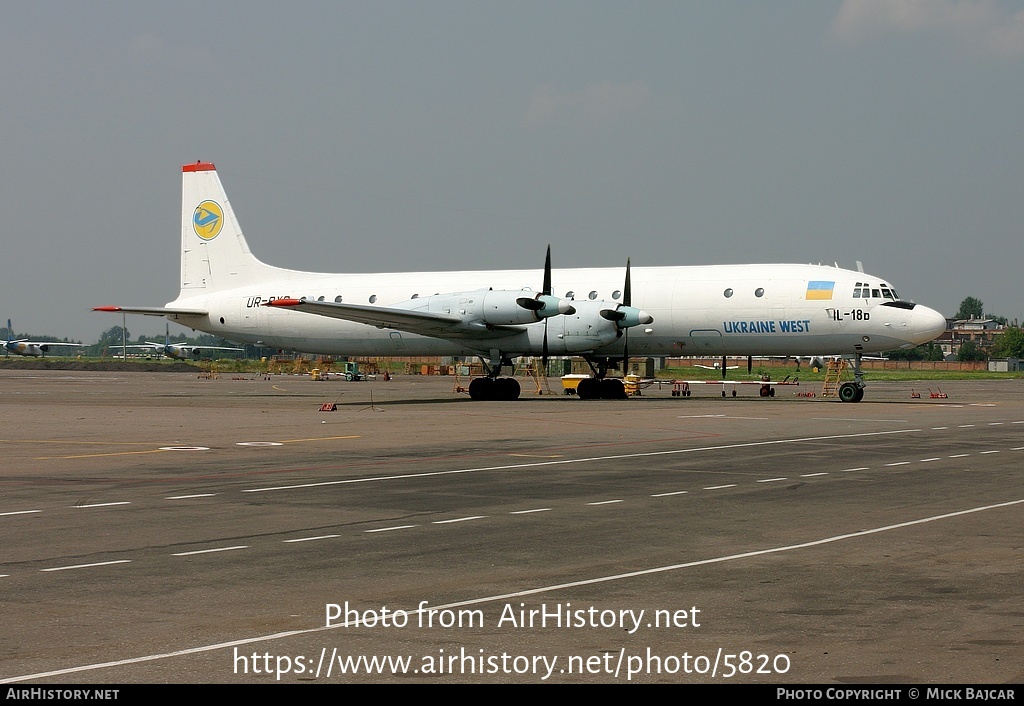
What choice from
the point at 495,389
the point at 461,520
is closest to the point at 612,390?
the point at 495,389

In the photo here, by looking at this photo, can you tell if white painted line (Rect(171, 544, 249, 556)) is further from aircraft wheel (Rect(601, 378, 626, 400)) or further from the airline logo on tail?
the airline logo on tail

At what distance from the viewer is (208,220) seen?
49.8 meters

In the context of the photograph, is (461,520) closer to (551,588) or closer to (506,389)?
(551,588)

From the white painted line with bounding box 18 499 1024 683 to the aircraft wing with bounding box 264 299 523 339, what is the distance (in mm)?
28195

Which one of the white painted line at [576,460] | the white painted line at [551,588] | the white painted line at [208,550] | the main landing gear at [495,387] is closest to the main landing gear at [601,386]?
the main landing gear at [495,387]

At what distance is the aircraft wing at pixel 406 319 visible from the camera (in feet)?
130

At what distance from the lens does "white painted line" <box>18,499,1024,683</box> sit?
21.8 feet

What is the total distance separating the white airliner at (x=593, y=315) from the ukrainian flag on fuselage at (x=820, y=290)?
4cm

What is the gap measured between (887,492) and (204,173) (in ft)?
133

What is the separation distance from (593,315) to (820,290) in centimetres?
833

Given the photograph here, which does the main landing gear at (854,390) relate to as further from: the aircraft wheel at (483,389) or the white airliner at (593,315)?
the aircraft wheel at (483,389)

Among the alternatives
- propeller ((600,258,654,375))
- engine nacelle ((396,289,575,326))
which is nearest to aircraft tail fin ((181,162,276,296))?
engine nacelle ((396,289,575,326))

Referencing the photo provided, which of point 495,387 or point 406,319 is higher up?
point 406,319

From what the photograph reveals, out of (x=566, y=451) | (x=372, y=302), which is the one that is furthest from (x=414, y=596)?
(x=372, y=302)
